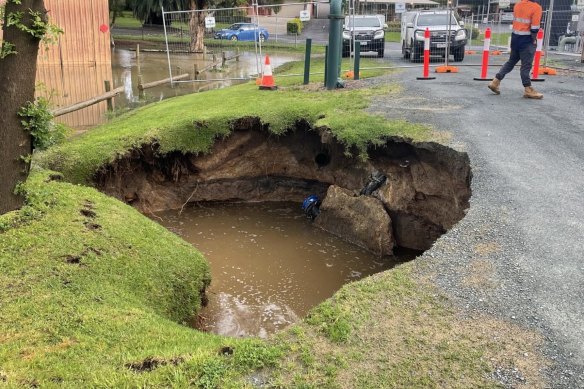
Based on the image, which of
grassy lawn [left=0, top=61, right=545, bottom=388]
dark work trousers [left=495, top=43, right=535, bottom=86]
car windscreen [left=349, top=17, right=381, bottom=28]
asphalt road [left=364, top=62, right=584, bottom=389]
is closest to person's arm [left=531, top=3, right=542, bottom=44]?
dark work trousers [left=495, top=43, right=535, bottom=86]

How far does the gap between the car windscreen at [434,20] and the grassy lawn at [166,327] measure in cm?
1506

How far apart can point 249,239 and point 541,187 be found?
4.54 meters

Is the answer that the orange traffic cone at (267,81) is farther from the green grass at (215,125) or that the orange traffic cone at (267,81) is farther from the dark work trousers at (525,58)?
the dark work trousers at (525,58)

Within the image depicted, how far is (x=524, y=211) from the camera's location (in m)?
5.97

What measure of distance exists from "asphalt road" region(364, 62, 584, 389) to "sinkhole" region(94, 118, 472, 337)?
807 millimetres

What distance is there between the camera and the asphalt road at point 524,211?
4.26 meters

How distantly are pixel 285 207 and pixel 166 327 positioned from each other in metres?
6.24

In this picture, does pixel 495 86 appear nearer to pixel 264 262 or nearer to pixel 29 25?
pixel 264 262

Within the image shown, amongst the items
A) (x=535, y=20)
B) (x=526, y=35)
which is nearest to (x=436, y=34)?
(x=526, y=35)

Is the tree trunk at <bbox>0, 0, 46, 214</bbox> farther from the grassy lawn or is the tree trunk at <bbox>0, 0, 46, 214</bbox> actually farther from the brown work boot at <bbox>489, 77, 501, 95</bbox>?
the brown work boot at <bbox>489, 77, 501, 95</bbox>

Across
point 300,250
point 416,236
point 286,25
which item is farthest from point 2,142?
point 286,25

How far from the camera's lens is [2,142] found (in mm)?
5750

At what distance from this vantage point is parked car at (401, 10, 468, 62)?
713 inches

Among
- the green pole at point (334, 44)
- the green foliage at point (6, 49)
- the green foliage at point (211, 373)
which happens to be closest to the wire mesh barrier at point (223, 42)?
the green pole at point (334, 44)
